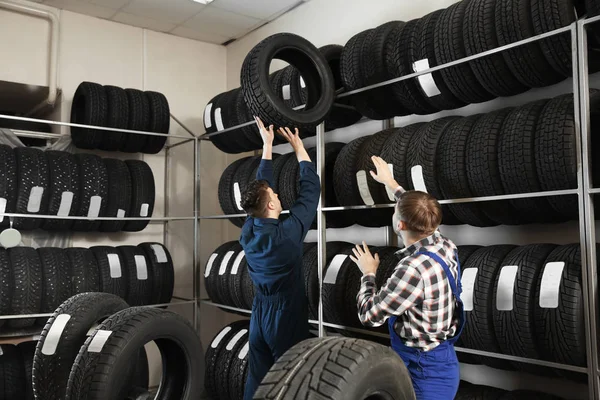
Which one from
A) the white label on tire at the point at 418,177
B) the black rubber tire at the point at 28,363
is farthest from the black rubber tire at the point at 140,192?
the white label on tire at the point at 418,177

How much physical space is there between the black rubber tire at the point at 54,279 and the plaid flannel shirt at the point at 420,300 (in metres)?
3.10

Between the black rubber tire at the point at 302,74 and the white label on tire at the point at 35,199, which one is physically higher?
the black rubber tire at the point at 302,74

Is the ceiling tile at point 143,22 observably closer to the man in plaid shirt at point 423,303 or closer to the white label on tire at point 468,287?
the man in plaid shirt at point 423,303

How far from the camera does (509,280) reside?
2.79 metres

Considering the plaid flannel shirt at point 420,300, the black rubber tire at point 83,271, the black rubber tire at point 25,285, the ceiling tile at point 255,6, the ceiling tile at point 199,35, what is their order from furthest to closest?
the ceiling tile at point 199,35 < the ceiling tile at point 255,6 < the black rubber tire at point 83,271 < the black rubber tire at point 25,285 < the plaid flannel shirt at point 420,300

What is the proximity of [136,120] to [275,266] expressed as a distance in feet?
8.90

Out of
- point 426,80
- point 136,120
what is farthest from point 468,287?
point 136,120

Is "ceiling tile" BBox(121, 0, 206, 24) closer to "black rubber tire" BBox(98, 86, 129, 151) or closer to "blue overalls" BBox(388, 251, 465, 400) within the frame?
"black rubber tire" BBox(98, 86, 129, 151)

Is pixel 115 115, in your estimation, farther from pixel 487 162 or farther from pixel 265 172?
pixel 487 162

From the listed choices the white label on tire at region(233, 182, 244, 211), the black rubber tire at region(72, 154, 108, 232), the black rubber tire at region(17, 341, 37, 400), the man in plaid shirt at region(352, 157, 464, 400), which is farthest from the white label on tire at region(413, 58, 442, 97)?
the black rubber tire at region(17, 341, 37, 400)

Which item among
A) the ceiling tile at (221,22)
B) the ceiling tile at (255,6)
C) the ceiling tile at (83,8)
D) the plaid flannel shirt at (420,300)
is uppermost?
the ceiling tile at (83,8)

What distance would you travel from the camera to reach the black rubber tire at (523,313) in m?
2.69

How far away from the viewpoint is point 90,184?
490 cm

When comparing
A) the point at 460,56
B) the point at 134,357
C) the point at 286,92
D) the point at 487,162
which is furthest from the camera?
the point at 286,92
